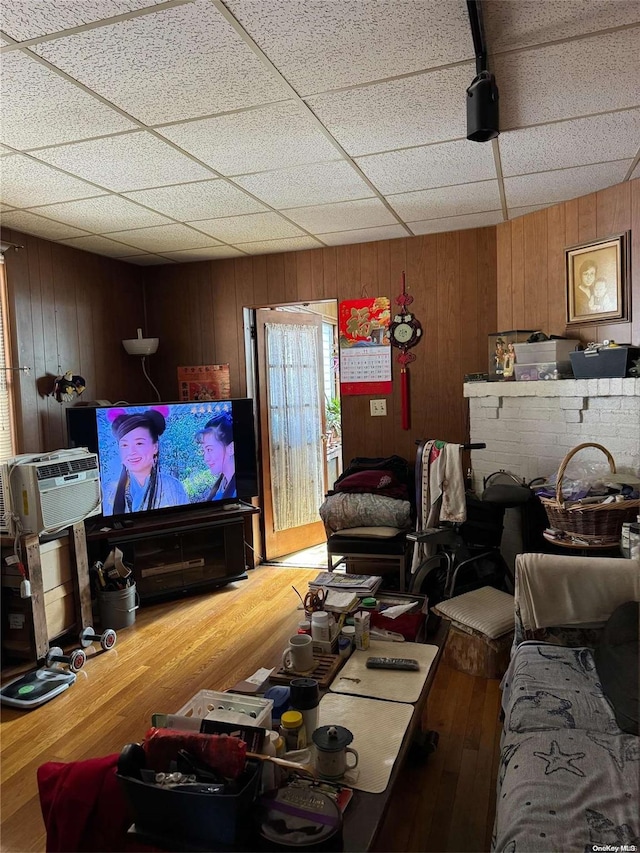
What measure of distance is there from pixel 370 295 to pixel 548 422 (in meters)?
1.58

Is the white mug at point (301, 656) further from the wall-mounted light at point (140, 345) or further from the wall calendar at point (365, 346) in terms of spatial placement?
the wall-mounted light at point (140, 345)

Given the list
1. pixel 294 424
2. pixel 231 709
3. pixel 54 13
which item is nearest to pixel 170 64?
pixel 54 13

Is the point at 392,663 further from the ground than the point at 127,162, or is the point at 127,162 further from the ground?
the point at 127,162

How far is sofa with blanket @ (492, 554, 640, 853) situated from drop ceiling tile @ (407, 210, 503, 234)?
7.47 ft

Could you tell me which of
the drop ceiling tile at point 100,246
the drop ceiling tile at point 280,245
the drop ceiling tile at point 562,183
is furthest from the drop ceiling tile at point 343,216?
the drop ceiling tile at point 100,246

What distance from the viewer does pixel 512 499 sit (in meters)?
2.97

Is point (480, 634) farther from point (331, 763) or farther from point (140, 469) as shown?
point (140, 469)

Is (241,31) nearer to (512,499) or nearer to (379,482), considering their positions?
(512,499)

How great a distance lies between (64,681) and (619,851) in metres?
2.43

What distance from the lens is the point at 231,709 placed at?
60.8 inches

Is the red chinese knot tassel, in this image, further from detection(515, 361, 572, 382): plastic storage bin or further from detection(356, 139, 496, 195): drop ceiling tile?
detection(356, 139, 496, 195): drop ceiling tile

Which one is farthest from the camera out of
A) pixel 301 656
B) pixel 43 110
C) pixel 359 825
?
pixel 43 110

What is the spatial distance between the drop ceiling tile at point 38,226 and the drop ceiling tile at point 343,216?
138 cm

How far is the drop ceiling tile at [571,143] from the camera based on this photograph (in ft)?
7.52
